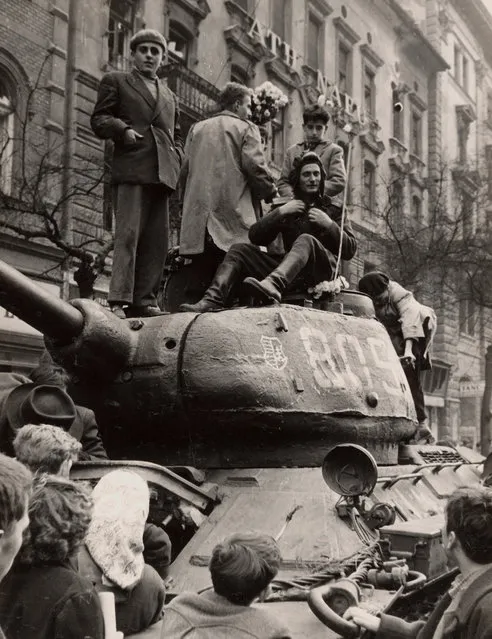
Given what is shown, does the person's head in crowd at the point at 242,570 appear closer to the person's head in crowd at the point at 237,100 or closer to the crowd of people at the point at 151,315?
the crowd of people at the point at 151,315

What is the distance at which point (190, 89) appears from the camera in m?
19.9

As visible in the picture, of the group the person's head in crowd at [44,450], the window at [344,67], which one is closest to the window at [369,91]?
the window at [344,67]

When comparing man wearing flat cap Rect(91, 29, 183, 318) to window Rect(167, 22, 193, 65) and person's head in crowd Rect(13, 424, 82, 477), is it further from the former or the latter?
window Rect(167, 22, 193, 65)

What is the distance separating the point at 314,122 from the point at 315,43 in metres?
20.7

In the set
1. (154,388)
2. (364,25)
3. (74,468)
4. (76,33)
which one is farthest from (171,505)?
(364,25)

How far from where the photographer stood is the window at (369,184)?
27625 millimetres

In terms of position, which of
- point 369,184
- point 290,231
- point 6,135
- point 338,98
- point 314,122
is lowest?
point 290,231

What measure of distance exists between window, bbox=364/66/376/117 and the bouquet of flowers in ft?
72.3

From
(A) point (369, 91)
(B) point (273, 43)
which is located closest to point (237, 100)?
(B) point (273, 43)

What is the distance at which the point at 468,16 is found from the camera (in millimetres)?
36094

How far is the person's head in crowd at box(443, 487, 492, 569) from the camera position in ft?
9.84

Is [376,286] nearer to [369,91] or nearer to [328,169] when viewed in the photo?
[328,169]

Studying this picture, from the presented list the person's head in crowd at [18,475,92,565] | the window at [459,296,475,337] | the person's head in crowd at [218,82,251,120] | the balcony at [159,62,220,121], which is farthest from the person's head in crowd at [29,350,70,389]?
the window at [459,296,475,337]

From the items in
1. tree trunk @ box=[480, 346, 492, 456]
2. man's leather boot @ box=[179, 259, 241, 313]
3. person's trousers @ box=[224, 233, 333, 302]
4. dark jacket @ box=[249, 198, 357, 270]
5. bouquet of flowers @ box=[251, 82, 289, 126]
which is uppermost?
bouquet of flowers @ box=[251, 82, 289, 126]
